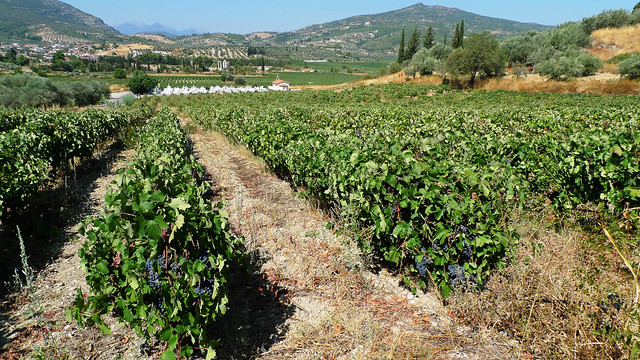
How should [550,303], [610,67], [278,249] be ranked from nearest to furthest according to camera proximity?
1. [550,303]
2. [278,249]
3. [610,67]

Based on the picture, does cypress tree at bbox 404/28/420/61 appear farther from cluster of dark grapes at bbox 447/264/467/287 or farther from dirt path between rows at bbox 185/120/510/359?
cluster of dark grapes at bbox 447/264/467/287

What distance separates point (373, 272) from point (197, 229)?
8.60 feet

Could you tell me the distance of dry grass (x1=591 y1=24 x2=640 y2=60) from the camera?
46.1m

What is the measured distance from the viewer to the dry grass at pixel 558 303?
8.45 feet

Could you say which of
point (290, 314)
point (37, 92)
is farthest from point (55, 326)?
point (37, 92)

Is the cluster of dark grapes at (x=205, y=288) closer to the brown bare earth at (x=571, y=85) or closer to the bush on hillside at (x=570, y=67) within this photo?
the brown bare earth at (x=571, y=85)

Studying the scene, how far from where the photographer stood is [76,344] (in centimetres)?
307

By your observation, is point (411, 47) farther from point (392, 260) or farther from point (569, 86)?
point (392, 260)

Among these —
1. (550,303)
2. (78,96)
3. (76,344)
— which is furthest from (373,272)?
(78,96)

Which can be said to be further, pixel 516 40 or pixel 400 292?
pixel 516 40

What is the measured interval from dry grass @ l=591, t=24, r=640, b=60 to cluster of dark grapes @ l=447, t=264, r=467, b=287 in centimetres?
6100

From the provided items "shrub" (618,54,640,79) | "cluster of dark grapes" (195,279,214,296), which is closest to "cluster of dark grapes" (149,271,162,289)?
"cluster of dark grapes" (195,279,214,296)

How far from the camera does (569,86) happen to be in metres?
34.1

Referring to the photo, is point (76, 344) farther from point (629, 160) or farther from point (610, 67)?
point (610, 67)
